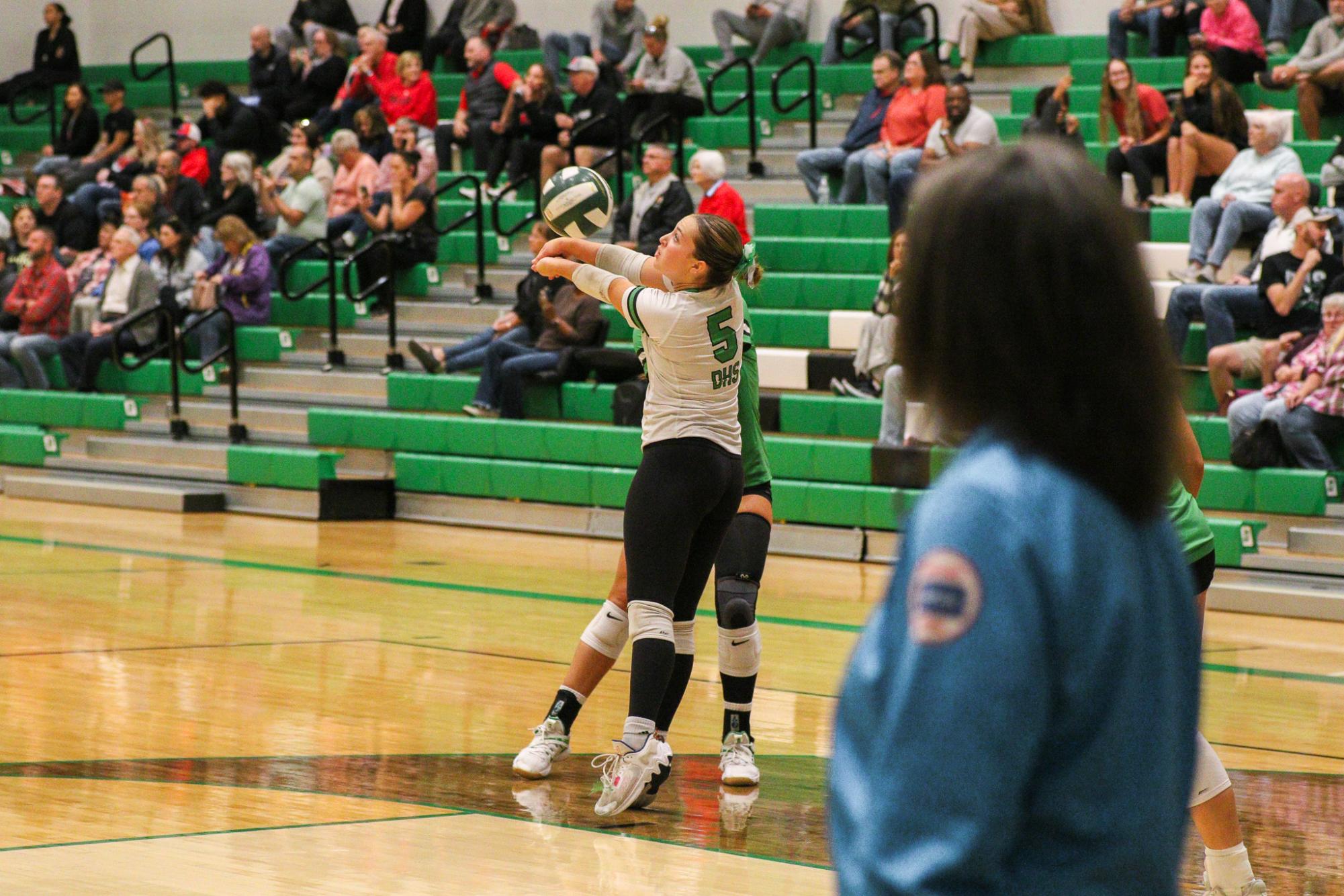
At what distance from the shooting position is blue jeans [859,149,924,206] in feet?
40.4

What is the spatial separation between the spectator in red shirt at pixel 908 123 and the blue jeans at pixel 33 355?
677 centimetres

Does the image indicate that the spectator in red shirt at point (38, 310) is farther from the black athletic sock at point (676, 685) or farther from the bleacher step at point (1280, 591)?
the black athletic sock at point (676, 685)

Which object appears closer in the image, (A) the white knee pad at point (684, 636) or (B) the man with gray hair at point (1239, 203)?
(A) the white knee pad at point (684, 636)

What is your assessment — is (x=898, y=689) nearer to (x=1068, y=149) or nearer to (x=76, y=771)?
(x=1068, y=149)

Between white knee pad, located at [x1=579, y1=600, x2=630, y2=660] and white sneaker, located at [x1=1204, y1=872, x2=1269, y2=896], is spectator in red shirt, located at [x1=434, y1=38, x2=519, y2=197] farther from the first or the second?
white sneaker, located at [x1=1204, y1=872, x2=1269, y2=896]

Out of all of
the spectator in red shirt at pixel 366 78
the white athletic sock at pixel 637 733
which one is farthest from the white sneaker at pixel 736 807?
the spectator in red shirt at pixel 366 78

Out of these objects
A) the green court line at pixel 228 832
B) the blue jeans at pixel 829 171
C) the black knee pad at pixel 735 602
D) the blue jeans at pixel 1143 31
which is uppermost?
the blue jeans at pixel 1143 31

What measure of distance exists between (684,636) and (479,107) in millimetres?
11293

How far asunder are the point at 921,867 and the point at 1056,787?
0.39 ft

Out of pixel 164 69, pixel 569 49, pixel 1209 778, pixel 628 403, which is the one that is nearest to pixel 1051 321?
pixel 1209 778

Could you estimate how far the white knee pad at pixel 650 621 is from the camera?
446 cm

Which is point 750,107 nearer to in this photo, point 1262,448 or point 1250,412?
point 1250,412

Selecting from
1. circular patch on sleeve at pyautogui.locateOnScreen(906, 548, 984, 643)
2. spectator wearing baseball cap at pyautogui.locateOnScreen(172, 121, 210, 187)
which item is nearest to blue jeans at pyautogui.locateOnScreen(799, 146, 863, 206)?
spectator wearing baseball cap at pyautogui.locateOnScreen(172, 121, 210, 187)

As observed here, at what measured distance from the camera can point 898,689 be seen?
47.6 inches
